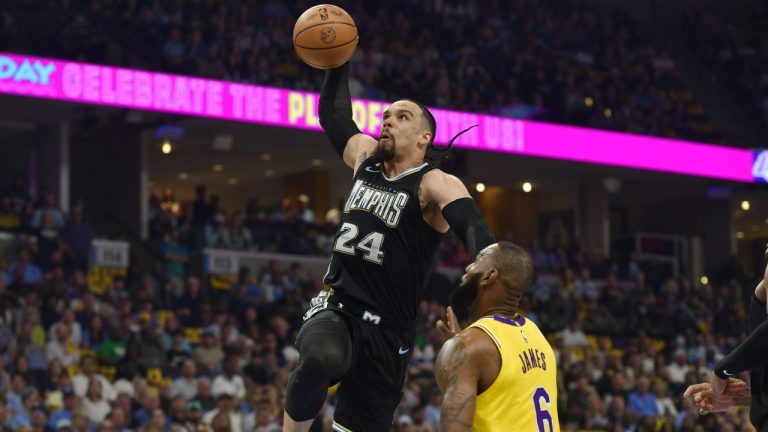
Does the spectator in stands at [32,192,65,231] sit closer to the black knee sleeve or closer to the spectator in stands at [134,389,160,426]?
the spectator in stands at [134,389,160,426]

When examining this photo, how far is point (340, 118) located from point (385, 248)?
41.4 inches

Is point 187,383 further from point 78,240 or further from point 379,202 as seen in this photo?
point 379,202

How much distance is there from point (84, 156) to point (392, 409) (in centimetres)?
2024

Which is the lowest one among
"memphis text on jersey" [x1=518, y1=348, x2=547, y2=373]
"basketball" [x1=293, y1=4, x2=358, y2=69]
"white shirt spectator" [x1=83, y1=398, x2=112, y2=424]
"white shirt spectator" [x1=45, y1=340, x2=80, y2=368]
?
"white shirt spectator" [x1=83, y1=398, x2=112, y2=424]

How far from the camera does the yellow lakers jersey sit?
183 inches

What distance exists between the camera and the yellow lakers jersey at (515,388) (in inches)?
183

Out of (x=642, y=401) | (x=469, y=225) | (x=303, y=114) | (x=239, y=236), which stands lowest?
(x=642, y=401)

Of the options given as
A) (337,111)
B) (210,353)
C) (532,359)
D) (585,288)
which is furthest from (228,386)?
(532,359)

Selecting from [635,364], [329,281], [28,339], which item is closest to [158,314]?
[28,339]

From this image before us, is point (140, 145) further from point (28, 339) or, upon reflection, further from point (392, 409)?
point (392, 409)

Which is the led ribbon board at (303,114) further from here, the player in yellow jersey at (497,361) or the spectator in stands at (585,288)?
the player in yellow jersey at (497,361)

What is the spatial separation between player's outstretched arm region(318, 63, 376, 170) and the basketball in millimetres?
94

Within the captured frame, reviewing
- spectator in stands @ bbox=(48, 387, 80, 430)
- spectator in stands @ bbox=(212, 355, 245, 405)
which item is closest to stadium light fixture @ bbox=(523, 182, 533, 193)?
spectator in stands @ bbox=(212, 355, 245, 405)

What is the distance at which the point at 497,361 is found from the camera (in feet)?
15.2
